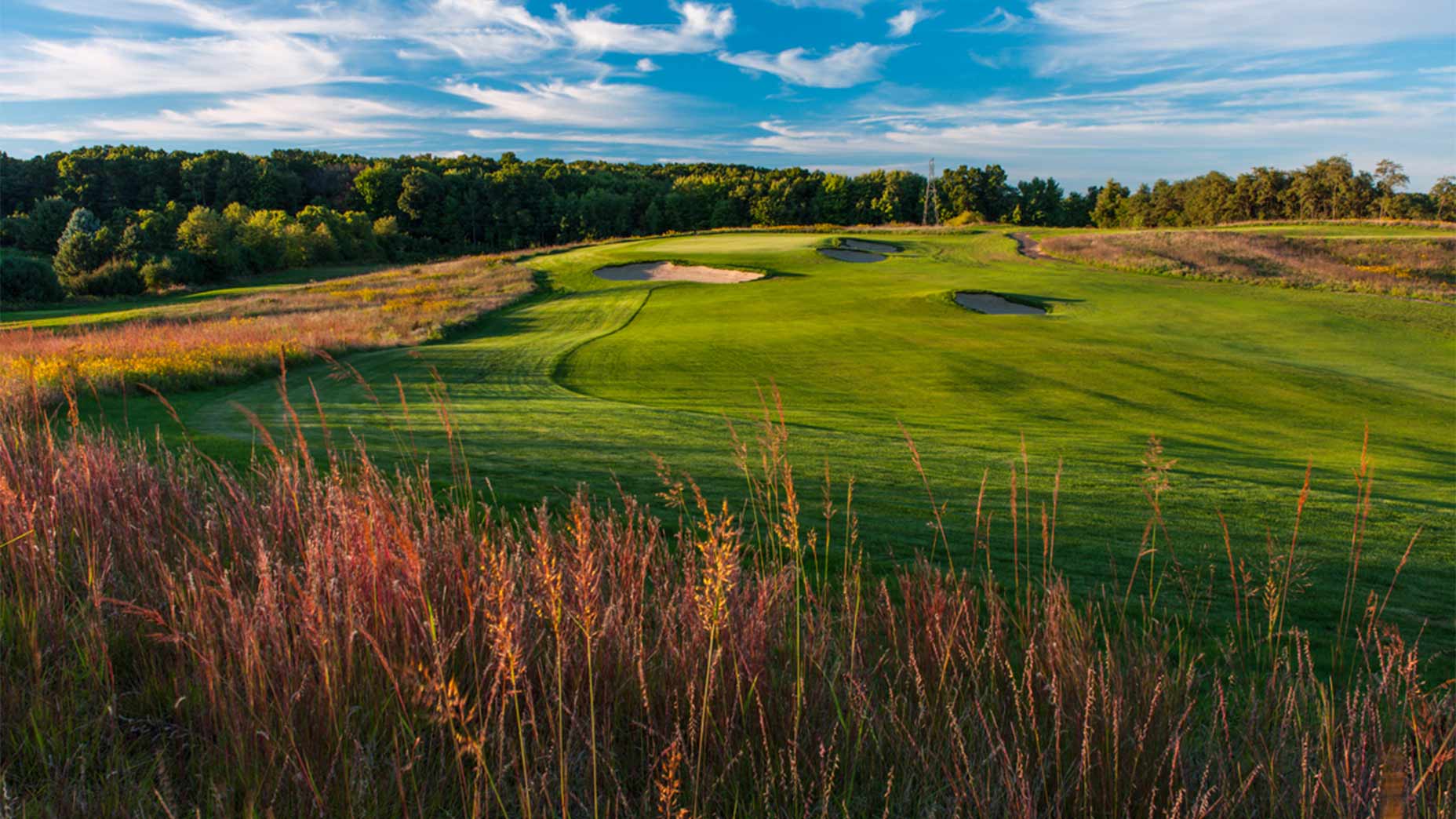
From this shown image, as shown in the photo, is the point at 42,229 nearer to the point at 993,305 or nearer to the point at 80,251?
the point at 80,251

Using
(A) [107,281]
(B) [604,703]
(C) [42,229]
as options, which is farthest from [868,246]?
(C) [42,229]

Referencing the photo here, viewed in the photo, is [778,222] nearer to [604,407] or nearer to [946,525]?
[604,407]

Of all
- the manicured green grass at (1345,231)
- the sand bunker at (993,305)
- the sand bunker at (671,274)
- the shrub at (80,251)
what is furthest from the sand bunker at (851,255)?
the shrub at (80,251)

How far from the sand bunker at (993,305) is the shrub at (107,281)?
4898 cm

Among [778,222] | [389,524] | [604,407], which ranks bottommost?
[604,407]

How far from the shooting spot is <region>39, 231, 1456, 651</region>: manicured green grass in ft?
19.7

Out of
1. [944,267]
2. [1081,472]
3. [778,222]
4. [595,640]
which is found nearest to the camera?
[595,640]

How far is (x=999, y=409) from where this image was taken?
11758 mm

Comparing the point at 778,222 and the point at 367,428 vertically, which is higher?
the point at 778,222

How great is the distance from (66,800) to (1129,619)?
4584 mm

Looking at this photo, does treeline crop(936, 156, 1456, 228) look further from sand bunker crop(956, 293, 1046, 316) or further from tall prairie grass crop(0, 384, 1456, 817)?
tall prairie grass crop(0, 384, 1456, 817)

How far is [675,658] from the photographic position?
2.77 metres

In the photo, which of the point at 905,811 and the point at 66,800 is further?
the point at 905,811

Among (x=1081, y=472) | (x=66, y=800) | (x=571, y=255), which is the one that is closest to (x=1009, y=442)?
(x=1081, y=472)
